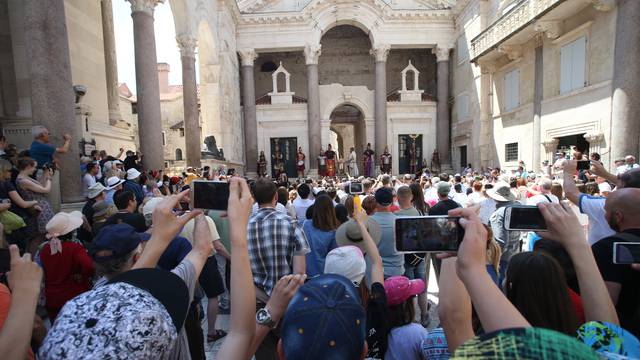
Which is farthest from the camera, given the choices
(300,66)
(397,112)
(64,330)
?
(300,66)

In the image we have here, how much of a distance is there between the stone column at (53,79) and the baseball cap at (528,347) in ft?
23.7

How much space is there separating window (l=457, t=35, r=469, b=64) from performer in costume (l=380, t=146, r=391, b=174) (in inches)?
303

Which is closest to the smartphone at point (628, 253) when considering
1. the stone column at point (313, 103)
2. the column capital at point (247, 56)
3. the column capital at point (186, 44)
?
the column capital at point (186, 44)

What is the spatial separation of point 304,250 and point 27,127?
10767 millimetres

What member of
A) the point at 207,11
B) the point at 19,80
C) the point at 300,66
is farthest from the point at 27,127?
the point at 300,66

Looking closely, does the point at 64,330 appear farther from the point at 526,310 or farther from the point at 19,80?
the point at 19,80

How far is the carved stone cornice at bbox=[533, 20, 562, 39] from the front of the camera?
14.0 metres

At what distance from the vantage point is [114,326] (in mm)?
1085

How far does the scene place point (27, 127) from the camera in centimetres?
967

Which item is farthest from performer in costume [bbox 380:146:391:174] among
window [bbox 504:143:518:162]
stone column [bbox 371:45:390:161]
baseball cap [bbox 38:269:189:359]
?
baseball cap [bbox 38:269:189:359]

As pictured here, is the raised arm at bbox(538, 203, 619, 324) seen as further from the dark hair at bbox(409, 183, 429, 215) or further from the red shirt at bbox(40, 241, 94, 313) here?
the dark hair at bbox(409, 183, 429, 215)

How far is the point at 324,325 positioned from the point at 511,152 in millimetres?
20074

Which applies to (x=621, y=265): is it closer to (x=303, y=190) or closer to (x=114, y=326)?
(x=114, y=326)

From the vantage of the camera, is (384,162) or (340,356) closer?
(340,356)
